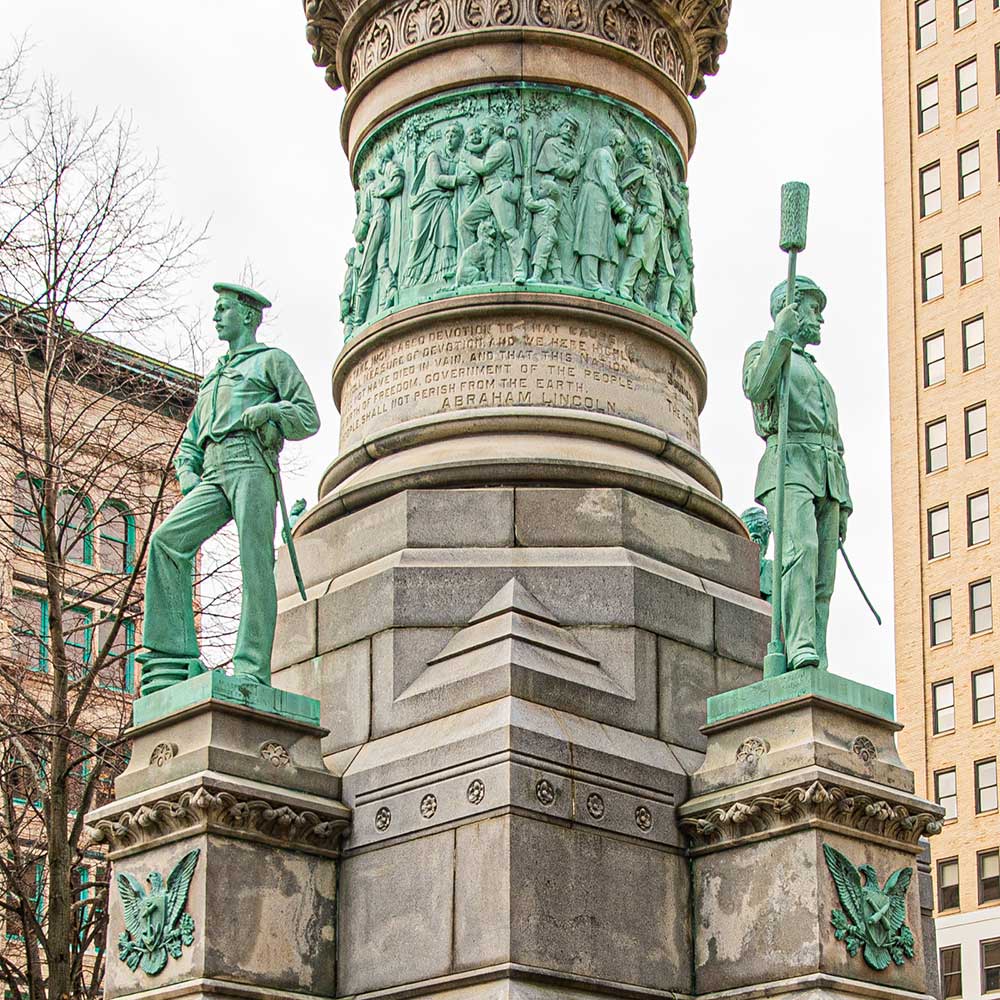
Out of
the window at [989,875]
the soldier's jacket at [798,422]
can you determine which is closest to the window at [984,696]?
the window at [989,875]

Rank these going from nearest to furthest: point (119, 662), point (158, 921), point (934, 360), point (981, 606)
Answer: point (158, 921), point (119, 662), point (981, 606), point (934, 360)

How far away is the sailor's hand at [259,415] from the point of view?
1521 centimetres

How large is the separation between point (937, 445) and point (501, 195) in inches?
2159

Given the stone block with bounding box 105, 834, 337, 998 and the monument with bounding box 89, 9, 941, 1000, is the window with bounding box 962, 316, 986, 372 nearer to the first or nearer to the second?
the monument with bounding box 89, 9, 941, 1000

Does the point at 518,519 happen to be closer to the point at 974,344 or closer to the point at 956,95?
the point at 974,344

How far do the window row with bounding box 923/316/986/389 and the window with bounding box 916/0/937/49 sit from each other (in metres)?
11.9

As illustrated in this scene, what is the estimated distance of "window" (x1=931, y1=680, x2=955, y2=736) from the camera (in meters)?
65.3

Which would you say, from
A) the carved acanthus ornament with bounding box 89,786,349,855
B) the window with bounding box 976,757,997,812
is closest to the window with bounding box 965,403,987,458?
the window with bounding box 976,757,997,812

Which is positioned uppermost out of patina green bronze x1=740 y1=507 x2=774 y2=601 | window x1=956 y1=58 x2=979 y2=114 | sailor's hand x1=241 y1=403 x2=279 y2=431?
window x1=956 y1=58 x2=979 y2=114

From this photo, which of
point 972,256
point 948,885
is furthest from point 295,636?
point 972,256

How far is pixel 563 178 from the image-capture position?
17.4 metres

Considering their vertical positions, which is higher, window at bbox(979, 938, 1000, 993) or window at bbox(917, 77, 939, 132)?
window at bbox(917, 77, 939, 132)

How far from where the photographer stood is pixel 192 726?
46.9 ft

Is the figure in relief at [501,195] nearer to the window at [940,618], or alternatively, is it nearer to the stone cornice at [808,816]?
the stone cornice at [808,816]
